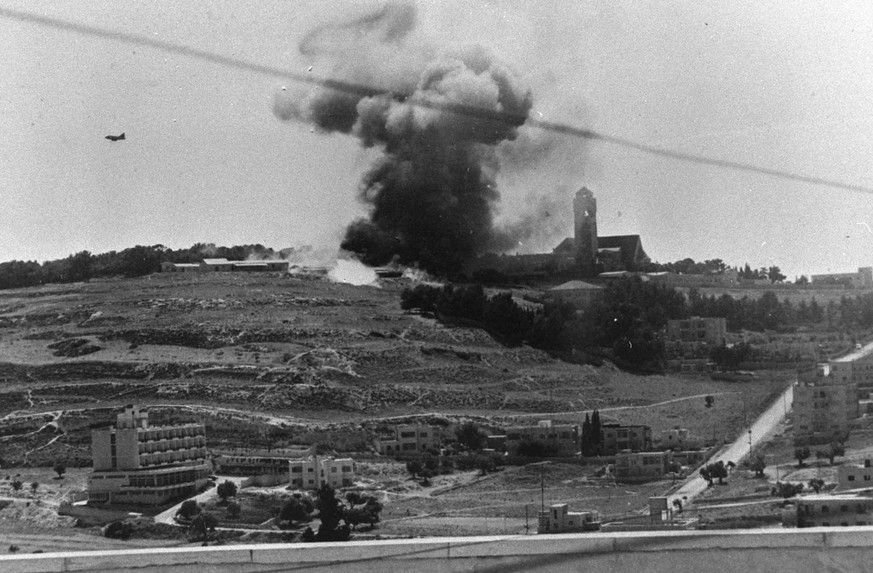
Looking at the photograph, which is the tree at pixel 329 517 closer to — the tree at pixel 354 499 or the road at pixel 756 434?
the tree at pixel 354 499

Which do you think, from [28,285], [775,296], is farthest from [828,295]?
[28,285]

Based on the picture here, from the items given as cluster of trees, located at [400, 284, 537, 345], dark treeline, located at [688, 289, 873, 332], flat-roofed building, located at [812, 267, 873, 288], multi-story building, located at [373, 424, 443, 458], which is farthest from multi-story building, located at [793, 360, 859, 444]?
multi-story building, located at [373, 424, 443, 458]

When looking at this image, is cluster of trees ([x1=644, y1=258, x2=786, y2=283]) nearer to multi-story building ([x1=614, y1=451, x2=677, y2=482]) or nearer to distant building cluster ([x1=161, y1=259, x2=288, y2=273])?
multi-story building ([x1=614, y1=451, x2=677, y2=482])

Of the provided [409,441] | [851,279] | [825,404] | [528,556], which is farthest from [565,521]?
[851,279]

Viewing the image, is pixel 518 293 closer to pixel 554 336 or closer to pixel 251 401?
pixel 554 336

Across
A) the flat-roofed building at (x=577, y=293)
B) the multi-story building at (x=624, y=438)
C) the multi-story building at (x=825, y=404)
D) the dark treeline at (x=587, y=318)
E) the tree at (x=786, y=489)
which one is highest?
the flat-roofed building at (x=577, y=293)

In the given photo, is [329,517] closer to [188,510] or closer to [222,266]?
[188,510]

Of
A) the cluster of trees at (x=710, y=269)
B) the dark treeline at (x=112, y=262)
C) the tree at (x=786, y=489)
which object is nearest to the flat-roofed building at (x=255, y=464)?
the dark treeline at (x=112, y=262)
